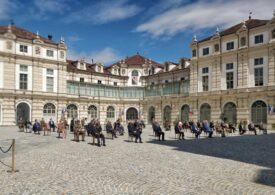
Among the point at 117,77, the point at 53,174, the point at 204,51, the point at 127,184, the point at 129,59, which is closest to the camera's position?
the point at 127,184

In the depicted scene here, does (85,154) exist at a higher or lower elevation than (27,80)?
lower

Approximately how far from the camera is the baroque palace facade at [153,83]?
37.7 metres

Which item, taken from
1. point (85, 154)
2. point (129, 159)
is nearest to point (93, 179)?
point (129, 159)

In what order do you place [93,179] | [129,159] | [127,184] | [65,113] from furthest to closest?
[65,113], [129,159], [93,179], [127,184]

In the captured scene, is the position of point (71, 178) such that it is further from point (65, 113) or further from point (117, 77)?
point (117, 77)

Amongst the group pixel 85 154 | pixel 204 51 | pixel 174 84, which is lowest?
pixel 85 154

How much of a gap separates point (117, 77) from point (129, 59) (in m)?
7.98

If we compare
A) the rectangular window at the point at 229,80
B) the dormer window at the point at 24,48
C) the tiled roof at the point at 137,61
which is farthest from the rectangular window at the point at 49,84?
the rectangular window at the point at 229,80

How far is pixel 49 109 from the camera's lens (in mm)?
47031

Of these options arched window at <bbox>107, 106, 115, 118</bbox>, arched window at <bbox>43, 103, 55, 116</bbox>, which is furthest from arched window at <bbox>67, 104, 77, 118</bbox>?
arched window at <bbox>107, 106, 115, 118</bbox>

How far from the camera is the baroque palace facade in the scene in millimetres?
37719

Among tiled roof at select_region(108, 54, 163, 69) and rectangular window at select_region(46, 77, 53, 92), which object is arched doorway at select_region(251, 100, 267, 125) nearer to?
tiled roof at select_region(108, 54, 163, 69)

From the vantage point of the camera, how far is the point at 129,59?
213 ft

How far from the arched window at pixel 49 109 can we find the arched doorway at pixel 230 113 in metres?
27.7
